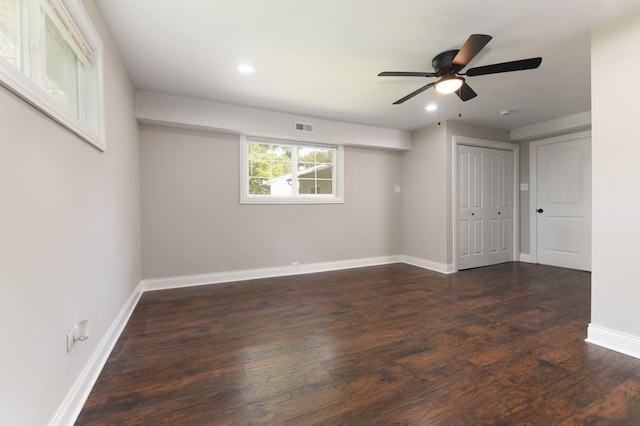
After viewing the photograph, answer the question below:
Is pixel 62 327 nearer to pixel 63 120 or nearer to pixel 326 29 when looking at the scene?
pixel 63 120

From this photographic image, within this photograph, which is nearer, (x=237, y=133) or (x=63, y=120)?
(x=63, y=120)

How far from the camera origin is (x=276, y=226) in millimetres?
4371

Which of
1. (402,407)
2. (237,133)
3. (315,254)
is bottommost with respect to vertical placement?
(402,407)

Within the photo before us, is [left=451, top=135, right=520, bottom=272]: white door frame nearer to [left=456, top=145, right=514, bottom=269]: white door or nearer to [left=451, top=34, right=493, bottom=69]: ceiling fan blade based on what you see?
[left=456, top=145, right=514, bottom=269]: white door

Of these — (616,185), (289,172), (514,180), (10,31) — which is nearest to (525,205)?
(514,180)

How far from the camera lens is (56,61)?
5.06ft

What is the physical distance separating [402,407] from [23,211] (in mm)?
2015

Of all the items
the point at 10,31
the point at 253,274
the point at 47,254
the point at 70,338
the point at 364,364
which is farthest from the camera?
the point at 253,274

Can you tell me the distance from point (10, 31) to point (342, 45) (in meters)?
2.10

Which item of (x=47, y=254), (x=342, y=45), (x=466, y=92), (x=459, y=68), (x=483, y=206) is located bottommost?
(x=47, y=254)

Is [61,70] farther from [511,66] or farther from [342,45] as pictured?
[511,66]

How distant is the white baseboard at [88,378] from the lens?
53.0 inches

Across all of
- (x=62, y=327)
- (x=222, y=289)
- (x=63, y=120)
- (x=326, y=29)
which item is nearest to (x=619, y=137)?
(x=326, y=29)

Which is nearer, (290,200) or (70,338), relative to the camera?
(70,338)
